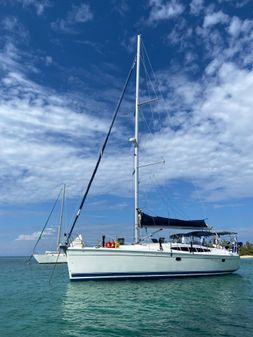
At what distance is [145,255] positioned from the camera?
28.1 m

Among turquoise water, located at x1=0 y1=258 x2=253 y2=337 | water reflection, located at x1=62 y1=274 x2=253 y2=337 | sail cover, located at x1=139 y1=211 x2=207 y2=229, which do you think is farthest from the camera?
sail cover, located at x1=139 y1=211 x2=207 y2=229

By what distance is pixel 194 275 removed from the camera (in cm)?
3142

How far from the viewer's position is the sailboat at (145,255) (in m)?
27.1

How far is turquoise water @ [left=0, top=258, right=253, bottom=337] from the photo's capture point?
14.3 m

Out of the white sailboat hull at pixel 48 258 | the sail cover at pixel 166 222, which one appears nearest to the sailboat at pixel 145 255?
the sail cover at pixel 166 222

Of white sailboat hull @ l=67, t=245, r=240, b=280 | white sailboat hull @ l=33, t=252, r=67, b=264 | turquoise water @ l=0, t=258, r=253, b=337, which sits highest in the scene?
white sailboat hull @ l=33, t=252, r=67, b=264

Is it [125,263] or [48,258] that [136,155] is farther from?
[48,258]

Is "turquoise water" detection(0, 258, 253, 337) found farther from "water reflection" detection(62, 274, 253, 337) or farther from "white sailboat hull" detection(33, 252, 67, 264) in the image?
"white sailboat hull" detection(33, 252, 67, 264)

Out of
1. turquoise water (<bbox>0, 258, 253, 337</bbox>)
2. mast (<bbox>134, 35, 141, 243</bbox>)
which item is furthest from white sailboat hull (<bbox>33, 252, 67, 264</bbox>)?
turquoise water (<bbox>0, 258, 253, 337</bbox>)

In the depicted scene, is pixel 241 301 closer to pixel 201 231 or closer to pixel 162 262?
pixel 162 262

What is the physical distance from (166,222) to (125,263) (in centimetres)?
574

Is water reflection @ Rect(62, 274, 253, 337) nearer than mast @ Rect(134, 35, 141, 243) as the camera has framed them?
Yes

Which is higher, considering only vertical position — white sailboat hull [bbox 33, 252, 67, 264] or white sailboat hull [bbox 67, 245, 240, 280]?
white sailboat hull [bbox 33, 252, 67, 264]

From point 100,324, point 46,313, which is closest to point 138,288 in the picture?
point 46,313
